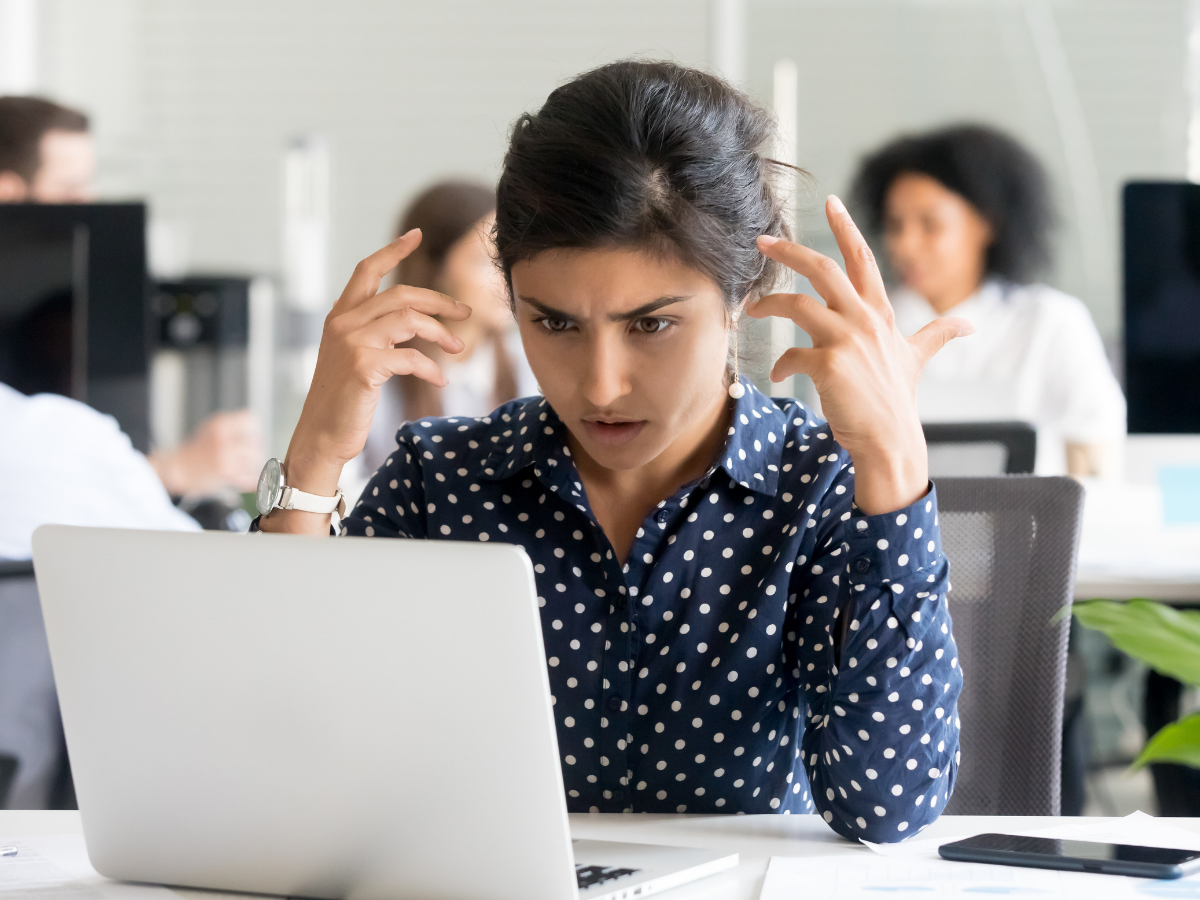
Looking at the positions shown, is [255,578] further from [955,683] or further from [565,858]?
[955,683]

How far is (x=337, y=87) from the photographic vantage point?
4461mm

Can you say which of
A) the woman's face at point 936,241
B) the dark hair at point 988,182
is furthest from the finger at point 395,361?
the dark hair at point 988,182

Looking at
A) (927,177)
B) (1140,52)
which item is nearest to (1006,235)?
(927,177)

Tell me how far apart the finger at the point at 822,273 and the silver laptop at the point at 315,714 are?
40 centimetres

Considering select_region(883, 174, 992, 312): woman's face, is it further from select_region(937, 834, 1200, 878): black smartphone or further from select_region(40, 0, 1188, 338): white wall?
select_region(937, 834, 1200, 878): black smartphone

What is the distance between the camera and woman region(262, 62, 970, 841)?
964mm

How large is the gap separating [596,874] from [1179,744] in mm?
326

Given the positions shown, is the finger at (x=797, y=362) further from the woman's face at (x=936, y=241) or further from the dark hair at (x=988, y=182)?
the dark hair at (x=988, y=182)

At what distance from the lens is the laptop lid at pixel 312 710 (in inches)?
26.4

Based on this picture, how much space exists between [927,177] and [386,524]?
3.13 meters

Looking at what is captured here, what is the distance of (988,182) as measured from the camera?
4062 mm

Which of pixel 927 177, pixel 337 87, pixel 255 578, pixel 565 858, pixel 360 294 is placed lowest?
pixel 565 858

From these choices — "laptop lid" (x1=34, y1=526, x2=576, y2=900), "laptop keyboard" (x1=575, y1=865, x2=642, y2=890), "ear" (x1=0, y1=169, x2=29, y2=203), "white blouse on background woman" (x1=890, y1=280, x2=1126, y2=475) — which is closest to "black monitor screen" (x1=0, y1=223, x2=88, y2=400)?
"ear" (x1=0, y1=169, x2=29, y2=203)

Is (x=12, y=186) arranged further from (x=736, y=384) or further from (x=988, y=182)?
(x=988, y=182)
